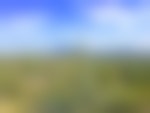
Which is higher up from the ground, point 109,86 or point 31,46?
point 31,46

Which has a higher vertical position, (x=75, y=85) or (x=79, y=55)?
(x=79, y=55)

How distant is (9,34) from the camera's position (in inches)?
26.9

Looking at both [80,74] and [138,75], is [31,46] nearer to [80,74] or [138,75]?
[80,74]

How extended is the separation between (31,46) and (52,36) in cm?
10

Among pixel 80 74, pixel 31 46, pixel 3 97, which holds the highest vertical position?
pixel 31 46

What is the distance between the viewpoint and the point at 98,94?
0.68 m

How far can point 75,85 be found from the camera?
2.26ft

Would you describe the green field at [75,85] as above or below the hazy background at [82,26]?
below

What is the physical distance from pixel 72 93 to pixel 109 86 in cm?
15

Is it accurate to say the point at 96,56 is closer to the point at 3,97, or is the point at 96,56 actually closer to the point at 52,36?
the point at 52,36

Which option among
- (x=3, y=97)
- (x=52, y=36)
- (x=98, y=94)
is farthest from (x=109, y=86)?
(x=3, y=97)

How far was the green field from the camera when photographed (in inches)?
26.6

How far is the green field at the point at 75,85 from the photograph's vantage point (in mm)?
676

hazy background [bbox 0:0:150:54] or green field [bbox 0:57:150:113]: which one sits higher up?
hazy background [bbox 0:0:150:54]
